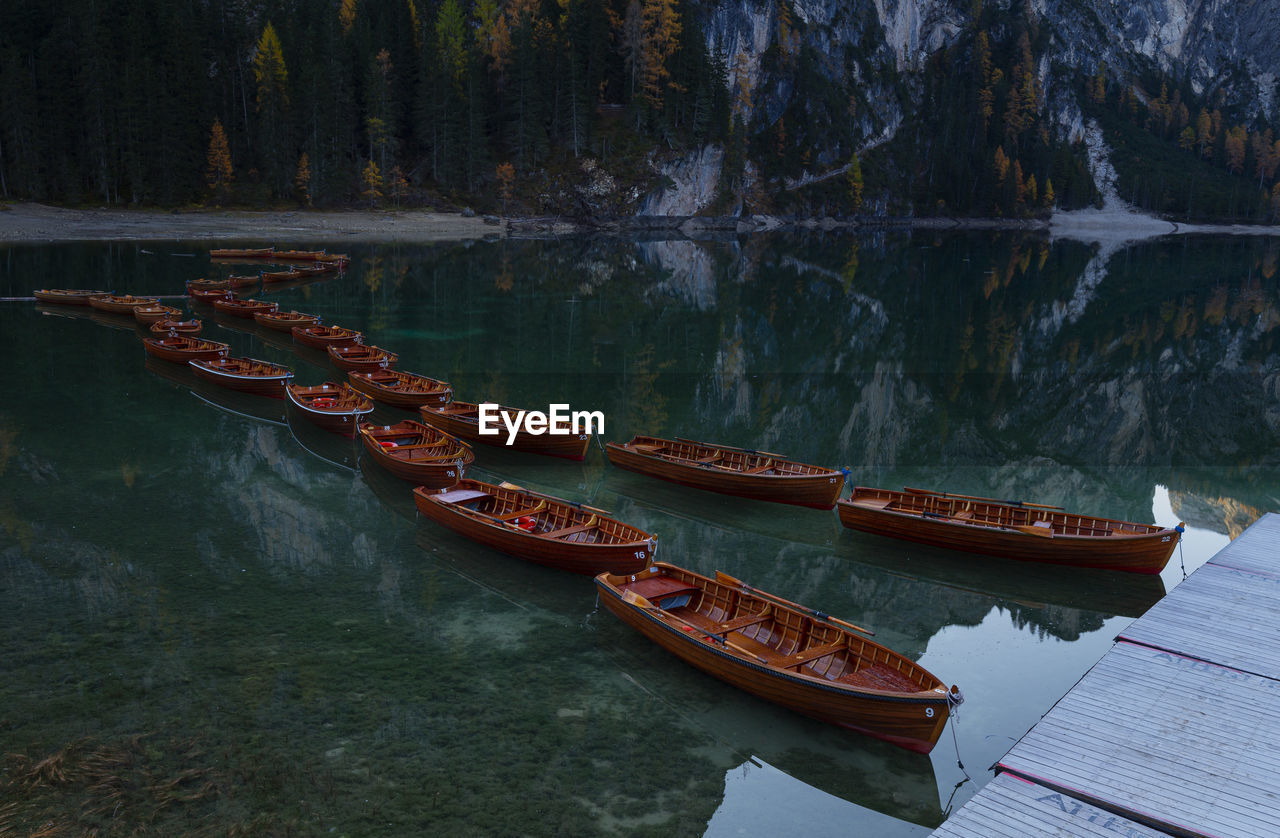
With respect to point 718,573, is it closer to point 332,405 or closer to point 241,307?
point 332,405

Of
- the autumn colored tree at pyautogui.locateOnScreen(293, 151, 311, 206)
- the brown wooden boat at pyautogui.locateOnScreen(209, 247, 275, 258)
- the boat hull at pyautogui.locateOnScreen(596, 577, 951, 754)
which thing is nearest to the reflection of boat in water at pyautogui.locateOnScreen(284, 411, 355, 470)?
the boat hull at pyautogui.locateOnScreen(596, 577, 951, 754)

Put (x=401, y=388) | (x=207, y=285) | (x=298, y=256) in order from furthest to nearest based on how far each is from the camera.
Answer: (x=298, y=256) < (x=207, y=285) < (x=401, y=388)

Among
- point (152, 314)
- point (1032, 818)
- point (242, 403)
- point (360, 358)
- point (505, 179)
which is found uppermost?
point (505, 179)

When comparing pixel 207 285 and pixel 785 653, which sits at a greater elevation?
pixel 207 285

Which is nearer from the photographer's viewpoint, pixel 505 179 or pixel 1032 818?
pixel 1032 818

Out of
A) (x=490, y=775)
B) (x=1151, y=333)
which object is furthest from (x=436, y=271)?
(x=490, y=775)

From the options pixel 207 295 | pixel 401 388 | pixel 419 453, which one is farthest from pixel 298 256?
pixel 419 453
